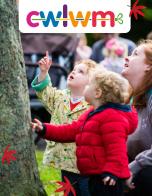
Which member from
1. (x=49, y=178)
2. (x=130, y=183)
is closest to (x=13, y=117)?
(x=130, y=183)

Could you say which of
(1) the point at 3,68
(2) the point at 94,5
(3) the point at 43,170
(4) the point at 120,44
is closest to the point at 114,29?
(2) the point at 94,5

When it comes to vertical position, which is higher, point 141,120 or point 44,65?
point 44,65

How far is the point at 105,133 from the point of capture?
4992mm

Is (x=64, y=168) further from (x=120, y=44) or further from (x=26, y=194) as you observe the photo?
(x=120, y=44)

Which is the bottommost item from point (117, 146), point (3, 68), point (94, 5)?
point (117, 146)

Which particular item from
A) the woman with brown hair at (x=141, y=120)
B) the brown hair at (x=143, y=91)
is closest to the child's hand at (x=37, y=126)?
the woman with brown hair at (x=141, y=120)

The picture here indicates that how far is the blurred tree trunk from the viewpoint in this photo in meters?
5.30

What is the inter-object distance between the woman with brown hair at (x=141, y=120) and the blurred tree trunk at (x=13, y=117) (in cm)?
68

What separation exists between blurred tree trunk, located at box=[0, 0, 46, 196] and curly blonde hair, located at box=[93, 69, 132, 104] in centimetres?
54

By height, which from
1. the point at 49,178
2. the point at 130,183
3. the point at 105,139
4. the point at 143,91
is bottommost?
the point at 49,178

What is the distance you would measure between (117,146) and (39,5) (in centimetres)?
155

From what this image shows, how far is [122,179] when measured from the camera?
5.03 m

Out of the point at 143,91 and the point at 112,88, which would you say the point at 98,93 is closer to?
the point at 112,88

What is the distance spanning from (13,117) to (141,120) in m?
0.89
